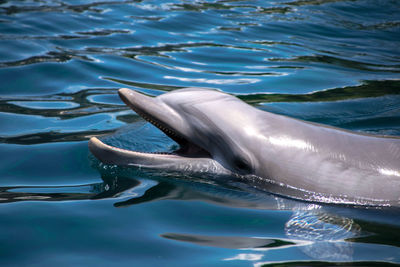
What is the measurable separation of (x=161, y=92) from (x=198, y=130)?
12.1 feet

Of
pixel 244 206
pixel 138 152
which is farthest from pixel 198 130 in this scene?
pixel 244 206

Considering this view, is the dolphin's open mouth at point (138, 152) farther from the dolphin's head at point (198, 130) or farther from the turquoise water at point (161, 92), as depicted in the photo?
the turquoise water at point (161, 92)

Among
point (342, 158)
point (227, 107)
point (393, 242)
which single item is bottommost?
point (393, 242)

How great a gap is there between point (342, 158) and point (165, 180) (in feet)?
5.38

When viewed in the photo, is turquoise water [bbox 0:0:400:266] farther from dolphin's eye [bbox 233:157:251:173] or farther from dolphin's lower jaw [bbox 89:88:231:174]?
dolphin's eye [bbox 233:157:251:173]

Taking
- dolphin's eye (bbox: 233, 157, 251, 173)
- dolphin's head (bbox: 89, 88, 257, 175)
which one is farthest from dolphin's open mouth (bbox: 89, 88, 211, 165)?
dolphin's eye (bbox: 233, 157, 251, 173)

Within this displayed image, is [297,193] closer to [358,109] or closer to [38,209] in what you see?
[38,209]

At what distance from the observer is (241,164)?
5.07 meters

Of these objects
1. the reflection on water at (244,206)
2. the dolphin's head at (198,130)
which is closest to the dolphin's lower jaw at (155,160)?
the dolphin's head at (198,130)

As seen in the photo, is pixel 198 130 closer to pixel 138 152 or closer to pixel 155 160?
pixel 155 160

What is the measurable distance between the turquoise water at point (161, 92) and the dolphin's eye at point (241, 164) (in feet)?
0.69

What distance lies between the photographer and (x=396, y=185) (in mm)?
4707

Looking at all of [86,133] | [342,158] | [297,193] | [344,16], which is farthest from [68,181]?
[344,16]

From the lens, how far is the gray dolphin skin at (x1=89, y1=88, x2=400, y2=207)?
188 inches
